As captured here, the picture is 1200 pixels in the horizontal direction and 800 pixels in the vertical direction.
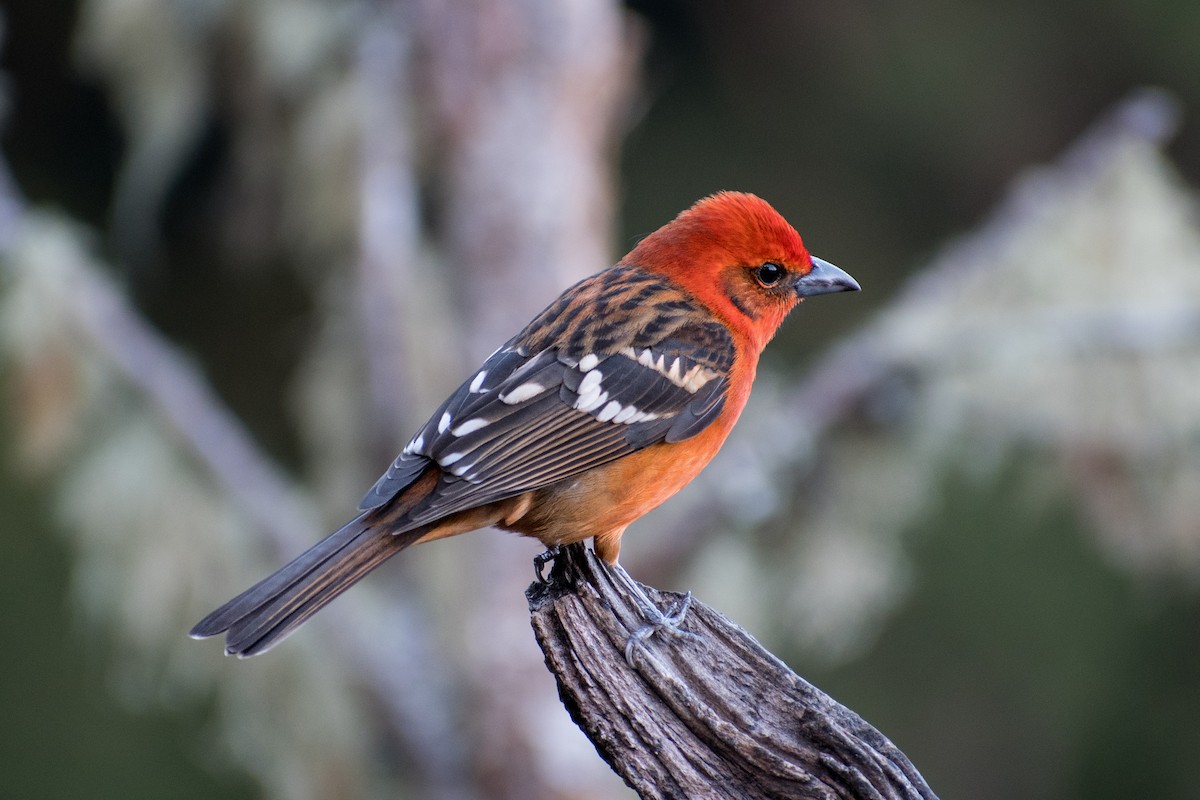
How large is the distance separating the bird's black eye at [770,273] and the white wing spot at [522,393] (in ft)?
2.27

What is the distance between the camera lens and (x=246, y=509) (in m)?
5.61

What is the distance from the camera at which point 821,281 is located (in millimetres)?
3637

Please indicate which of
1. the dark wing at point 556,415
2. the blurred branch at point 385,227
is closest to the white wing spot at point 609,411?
the dark wing at point 556,415

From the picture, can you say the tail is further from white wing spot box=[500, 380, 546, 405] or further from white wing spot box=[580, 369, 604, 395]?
white wing spot box=[580, 369, 604, 395]

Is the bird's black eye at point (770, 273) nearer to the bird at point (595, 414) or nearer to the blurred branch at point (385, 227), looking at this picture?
the bird at point (595, 414)

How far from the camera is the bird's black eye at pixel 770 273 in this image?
11.9 feet

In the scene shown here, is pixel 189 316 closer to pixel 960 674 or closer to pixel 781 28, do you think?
pixel 781 28

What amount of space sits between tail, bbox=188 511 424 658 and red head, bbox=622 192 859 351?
1.07 m

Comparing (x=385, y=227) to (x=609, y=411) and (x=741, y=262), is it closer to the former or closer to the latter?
(x=741, y=262)

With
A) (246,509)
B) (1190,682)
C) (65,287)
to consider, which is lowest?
(1190,682)

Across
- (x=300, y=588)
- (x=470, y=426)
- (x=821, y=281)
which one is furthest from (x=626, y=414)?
(x=300, y=588)

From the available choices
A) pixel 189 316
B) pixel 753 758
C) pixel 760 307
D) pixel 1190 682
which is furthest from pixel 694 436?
pixel 1190 682

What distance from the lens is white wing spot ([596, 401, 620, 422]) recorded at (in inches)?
129

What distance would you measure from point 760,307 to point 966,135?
544 cm
